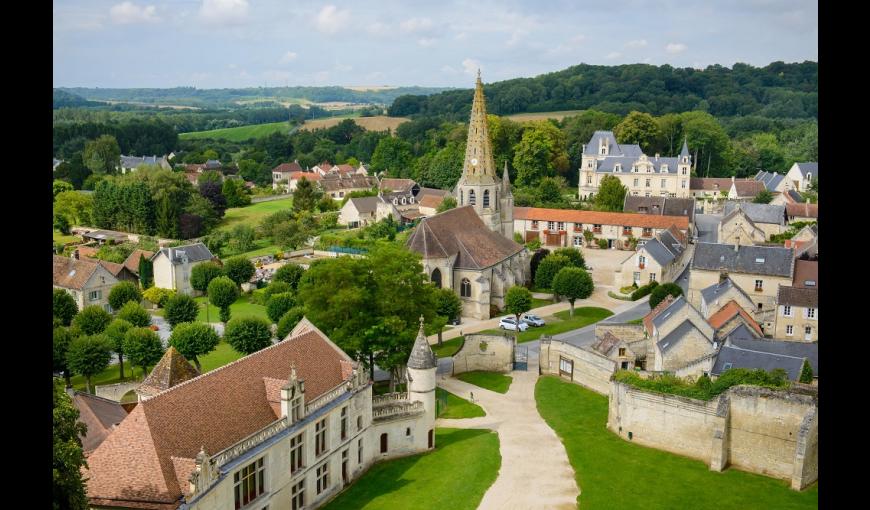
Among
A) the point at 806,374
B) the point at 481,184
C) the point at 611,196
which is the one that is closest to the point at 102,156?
the point at 611,196

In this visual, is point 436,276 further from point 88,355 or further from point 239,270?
point 88,355

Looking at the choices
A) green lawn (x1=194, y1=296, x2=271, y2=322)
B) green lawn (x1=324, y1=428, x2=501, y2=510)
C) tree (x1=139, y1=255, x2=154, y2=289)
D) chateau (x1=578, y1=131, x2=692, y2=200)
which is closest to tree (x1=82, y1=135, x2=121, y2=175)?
tree (x1=139, y1=255, x2=154, y2=289)

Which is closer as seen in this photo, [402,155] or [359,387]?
[359,387]

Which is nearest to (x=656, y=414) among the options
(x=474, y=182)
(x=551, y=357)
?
(x=551, y=357)

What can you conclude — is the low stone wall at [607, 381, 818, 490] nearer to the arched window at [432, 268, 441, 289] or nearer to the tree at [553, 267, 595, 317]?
the tree at [553, 267, 595, 317]

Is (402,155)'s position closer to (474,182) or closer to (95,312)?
(474,182)

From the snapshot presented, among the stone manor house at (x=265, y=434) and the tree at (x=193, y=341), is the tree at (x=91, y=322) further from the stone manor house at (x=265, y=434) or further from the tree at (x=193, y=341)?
the stone manor house at (x=265, y=434)
